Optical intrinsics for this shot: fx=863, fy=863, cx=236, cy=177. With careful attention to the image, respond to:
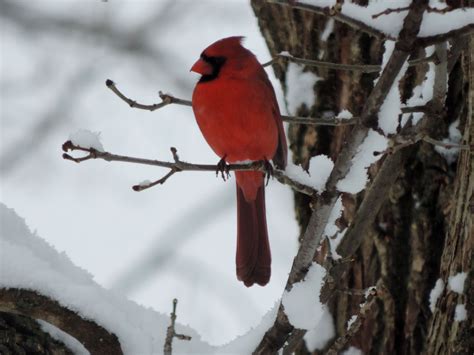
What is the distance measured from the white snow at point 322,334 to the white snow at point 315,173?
1.09 metres

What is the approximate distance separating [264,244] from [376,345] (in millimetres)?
487

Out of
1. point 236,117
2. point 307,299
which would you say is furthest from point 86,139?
point 236,117

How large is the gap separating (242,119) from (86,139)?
0.93 m

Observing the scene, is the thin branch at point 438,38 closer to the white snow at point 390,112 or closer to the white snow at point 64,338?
the white snow at point 390,112

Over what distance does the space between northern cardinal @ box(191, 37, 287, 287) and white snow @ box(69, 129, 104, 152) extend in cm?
81

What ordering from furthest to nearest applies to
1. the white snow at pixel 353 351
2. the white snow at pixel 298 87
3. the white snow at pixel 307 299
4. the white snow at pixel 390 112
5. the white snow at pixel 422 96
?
the white snow at pixel 298 87
the white snow at pixel 353 351
the white snow at pixel 422 96
the white snow at pixel 307 299
the white snow at pixel 390 112

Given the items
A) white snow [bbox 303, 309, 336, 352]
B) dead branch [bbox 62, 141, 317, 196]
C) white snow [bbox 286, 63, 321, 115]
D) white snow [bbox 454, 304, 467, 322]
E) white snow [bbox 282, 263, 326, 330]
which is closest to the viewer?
dead branch [bbox 62, 141, 317, 196]

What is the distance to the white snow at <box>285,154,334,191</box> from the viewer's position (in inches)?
72.2

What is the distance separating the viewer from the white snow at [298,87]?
3.14 metres

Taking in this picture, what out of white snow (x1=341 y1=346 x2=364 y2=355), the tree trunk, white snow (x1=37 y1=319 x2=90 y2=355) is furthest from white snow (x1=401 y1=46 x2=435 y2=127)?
white snow (x1=37 y1=319 x2=90 y2=355)

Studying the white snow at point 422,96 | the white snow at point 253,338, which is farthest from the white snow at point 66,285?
the white snow at point 422,96

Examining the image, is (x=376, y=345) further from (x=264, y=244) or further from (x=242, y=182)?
(x=242, y=182)

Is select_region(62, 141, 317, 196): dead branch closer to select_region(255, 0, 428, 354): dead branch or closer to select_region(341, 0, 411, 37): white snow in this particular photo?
select_region(255, 0, 428, 354): dead branch

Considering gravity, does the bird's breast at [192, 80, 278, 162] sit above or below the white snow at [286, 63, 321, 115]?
below
